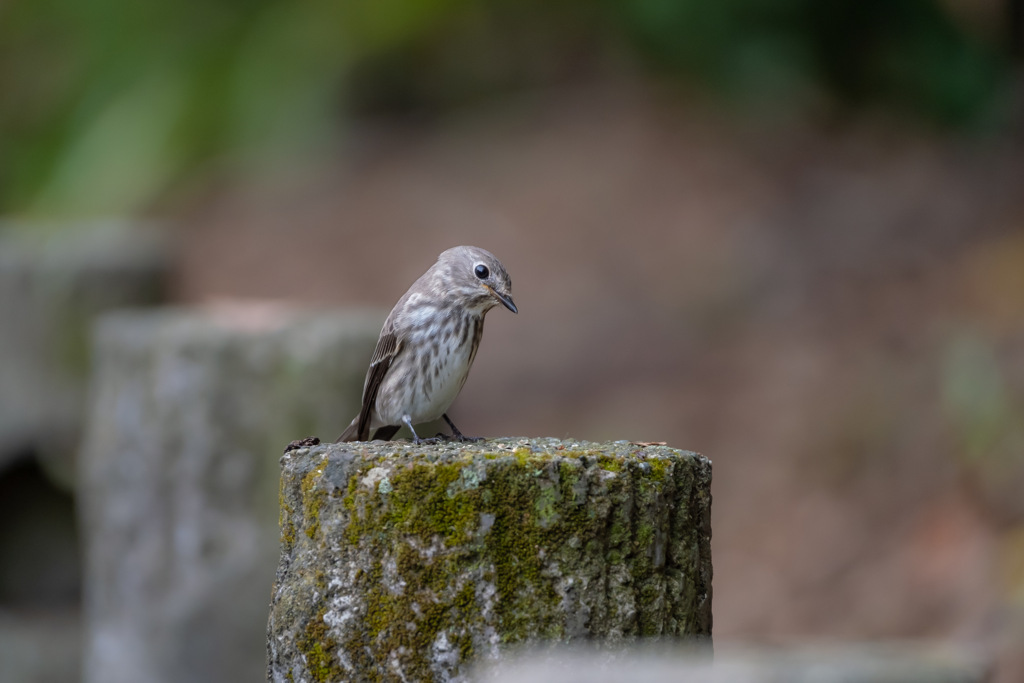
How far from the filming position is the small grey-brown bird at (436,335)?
3.90 m

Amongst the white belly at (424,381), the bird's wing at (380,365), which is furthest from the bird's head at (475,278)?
the bird's wing at (380,365)

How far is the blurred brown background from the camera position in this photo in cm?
843

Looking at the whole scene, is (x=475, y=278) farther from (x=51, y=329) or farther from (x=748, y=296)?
(x=748, y=296)

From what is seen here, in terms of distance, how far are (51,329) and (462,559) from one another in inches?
240

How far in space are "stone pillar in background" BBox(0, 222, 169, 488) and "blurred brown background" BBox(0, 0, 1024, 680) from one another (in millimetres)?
767

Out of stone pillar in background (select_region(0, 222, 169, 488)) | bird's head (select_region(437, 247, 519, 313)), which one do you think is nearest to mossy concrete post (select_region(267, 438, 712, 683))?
bird's head (select_region(437, 247, 519, 313))

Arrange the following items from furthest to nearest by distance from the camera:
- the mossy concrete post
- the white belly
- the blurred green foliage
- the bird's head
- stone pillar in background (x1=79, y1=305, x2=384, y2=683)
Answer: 1. the blurred green foliage
2. stone pillar in background (x1=79, y1=305, x2=384, y2=683)
3. the white belly
4. the bird's head
5. the mossy concrete post

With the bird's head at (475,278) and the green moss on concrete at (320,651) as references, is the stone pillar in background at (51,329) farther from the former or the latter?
the green moss on concrete at (320,651)

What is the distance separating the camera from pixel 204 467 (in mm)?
6344

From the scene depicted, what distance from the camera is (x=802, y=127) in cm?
1083

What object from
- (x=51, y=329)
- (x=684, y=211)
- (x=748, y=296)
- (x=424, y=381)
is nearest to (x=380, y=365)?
(x=424, y=381)

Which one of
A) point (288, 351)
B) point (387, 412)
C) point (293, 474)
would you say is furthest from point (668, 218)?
point (293, 474)

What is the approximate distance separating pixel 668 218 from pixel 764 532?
3.28 meters

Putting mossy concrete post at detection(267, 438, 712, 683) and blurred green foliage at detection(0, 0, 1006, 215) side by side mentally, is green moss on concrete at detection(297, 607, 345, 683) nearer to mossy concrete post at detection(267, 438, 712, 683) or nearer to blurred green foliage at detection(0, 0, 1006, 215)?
mossy concrete post at detection(267, 438, 712, 683)
